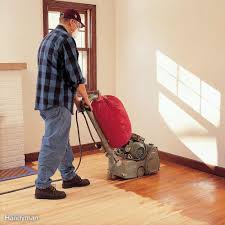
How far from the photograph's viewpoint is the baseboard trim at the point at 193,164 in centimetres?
376

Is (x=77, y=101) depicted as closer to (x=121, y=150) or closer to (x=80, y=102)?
(x=80, y=102)

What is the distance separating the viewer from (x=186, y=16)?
3.96 meters

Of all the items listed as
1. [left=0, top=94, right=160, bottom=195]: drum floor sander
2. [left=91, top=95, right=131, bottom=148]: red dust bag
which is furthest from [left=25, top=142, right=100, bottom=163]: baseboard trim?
[left=91, top=95, right=131, bottom=148]: red dust bag

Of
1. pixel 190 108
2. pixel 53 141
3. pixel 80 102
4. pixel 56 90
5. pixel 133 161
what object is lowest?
pixel 133 161

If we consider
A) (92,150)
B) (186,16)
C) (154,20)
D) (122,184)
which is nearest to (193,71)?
(186,16)

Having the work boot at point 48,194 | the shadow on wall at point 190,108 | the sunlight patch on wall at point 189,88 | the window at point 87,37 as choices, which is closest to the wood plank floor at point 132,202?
the work boot at point 48,194

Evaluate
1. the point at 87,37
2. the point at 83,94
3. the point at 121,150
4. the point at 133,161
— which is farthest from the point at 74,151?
the point at 83,94

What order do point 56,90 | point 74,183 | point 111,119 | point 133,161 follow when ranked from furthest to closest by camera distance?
1. point 133,161
2. point 74,183
3. point 111,119
4. point 56,90

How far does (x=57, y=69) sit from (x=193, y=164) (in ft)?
6.47

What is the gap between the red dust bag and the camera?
10.6 feet

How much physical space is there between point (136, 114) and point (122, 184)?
1505mm

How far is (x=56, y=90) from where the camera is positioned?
295cm

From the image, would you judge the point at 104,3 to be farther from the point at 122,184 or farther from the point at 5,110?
the point at 122,184

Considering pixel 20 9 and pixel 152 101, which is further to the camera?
pixel 152 101
